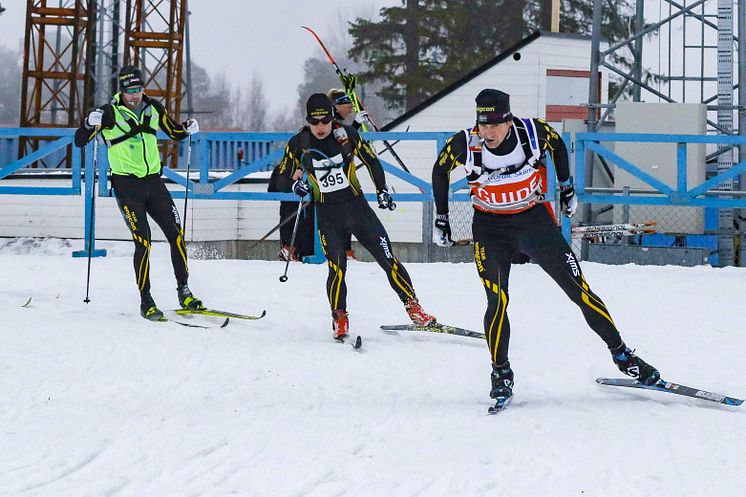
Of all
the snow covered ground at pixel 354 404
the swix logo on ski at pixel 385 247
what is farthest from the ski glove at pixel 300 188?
the snow covered ground at pixel 354 404

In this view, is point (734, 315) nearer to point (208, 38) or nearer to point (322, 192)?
point (322, 192)

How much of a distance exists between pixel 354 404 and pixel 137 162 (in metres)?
3.95

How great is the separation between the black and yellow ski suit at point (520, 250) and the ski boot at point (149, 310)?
144 inches

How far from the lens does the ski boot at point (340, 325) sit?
8.27 m

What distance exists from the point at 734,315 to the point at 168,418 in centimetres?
578

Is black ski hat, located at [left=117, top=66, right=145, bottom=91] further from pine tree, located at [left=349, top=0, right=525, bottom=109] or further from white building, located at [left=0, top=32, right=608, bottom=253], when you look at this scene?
pine tree, located at [left=349, top=0, right=525, bottom=109]

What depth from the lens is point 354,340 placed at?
825 cm

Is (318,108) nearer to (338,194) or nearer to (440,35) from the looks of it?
(338,194)

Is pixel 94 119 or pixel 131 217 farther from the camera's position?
pixel 131 217

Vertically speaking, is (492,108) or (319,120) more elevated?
(319,120)

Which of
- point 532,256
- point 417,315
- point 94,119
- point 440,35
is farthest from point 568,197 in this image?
point 440,35

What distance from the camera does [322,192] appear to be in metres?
8.49

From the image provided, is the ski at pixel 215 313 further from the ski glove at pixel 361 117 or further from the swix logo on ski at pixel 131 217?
the ski glove at pixel 361 117

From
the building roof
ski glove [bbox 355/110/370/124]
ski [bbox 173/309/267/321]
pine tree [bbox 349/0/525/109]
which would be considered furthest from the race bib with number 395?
pine tree [bbox 349/0/525/109]
